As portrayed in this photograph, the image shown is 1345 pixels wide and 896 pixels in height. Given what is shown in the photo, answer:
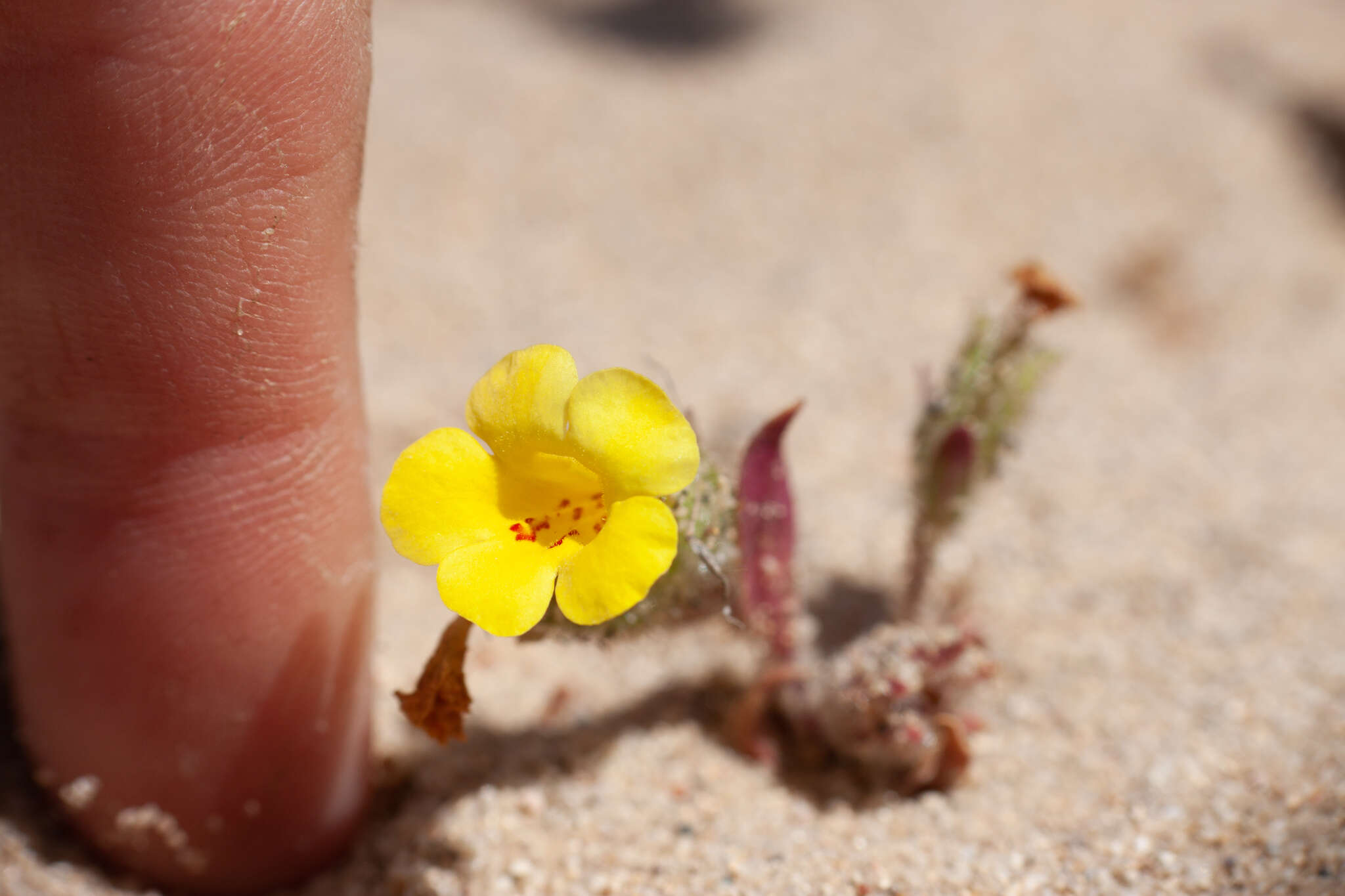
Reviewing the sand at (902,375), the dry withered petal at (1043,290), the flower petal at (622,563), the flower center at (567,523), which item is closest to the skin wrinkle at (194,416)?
the sand at (902,375)

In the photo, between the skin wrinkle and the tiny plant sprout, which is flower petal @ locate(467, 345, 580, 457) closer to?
the tiny plant sprout

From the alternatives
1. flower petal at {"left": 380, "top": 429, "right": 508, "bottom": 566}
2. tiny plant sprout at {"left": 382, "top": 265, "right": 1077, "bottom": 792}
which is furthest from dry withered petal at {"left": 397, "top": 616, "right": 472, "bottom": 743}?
flower petal at {"left": 380, "top": 429, "right": 508, "bottom": 566}

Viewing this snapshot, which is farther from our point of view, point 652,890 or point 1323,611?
point 1323,611

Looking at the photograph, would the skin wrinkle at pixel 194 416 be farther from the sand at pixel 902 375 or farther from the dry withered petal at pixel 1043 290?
the dry withered petal at pixel 1043 290

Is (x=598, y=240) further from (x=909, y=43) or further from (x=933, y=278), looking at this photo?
(x=909, y=43)

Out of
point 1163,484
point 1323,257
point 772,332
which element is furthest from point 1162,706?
point 1323,257

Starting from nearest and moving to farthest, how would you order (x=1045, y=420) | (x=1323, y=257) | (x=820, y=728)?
(x=820, y=728) → (x=1045, y=420) → (x=1323, y=257)
